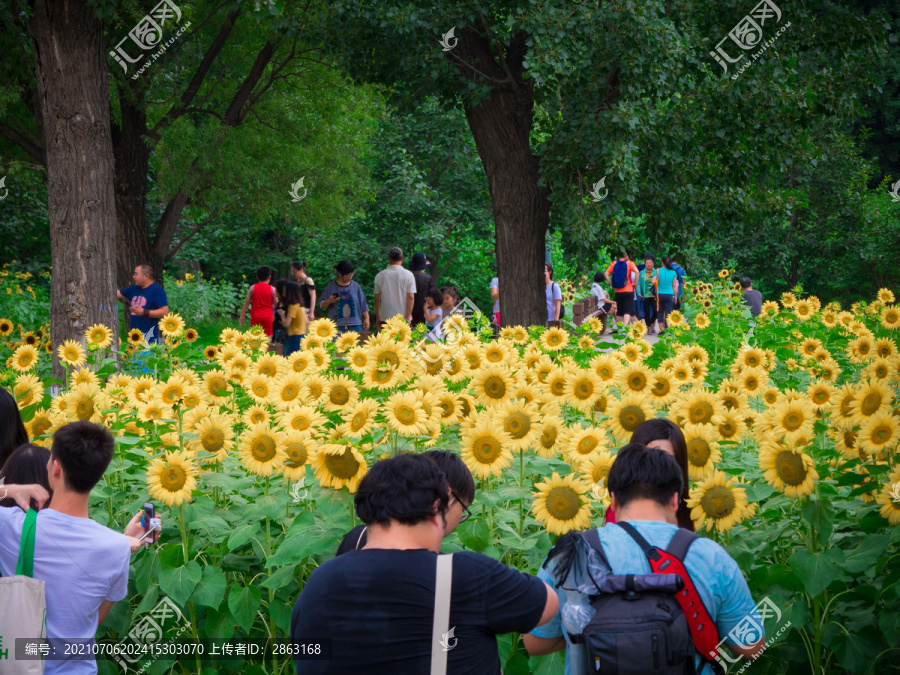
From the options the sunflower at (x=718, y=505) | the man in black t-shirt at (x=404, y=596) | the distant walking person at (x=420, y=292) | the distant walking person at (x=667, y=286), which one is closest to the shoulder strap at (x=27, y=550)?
the man in black t-shirt at (x=404, y=596)

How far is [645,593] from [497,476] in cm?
117

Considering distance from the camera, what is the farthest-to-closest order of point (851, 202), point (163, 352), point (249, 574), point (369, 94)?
1. point (851, 202)
2. point (369, 94)
3. point (163, 352)
4. point (249, 574)

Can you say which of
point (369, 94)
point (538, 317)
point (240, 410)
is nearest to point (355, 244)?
point (369, 94)

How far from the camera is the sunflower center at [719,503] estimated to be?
3066 millimetres

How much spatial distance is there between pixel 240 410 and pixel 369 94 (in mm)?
13491

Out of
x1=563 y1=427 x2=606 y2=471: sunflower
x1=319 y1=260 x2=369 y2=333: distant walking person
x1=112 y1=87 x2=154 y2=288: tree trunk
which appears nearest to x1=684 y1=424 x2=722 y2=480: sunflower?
x1=563 y1=427 x2=606 y2=471: sunflower

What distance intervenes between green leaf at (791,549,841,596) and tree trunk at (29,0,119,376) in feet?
22.7

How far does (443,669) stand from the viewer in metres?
2.26

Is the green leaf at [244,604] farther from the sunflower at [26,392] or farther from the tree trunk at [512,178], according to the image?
the tree trunk at [512,178]

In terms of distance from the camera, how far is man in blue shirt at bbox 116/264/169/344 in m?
9.24

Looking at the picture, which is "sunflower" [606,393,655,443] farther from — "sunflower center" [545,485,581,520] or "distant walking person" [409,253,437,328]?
"distant walking person" [409,253,437,328]

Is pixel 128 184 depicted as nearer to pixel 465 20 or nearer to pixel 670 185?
pixel 465 20

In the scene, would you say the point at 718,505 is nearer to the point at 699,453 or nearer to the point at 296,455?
the point at 699,453

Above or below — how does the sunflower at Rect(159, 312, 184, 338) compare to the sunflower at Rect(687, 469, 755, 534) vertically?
above
